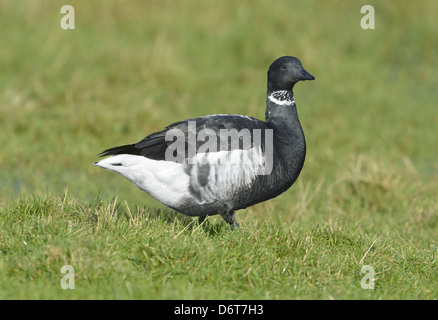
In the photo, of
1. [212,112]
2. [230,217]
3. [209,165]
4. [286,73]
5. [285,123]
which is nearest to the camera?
[209,165]

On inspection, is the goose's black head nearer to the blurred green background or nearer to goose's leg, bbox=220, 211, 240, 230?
goose's leg, bbox=220, 211, 240, 230

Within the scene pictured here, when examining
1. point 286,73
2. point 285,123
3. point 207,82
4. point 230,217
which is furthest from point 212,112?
point 230,217

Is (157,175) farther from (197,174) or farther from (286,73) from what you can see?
(286,73)

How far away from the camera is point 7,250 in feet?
14.8

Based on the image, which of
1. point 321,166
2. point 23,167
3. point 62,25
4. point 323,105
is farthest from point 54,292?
point 62,25

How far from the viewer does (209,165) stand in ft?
16.2

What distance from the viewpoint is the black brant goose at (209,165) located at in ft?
16.3

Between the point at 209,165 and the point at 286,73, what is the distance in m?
1.30

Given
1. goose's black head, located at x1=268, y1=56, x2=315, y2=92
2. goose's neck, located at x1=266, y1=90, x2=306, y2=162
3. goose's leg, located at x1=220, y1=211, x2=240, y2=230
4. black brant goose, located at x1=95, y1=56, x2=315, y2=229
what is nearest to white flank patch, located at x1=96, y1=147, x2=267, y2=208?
black brant goose, located at x1=95, y1=56, x2=315, y2=229

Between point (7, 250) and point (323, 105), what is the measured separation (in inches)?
265

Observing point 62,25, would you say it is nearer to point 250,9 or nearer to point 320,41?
point 250,9

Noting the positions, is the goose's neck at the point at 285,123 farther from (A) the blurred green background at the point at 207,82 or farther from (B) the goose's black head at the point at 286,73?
(A) the blurred green background at the point at 207,82

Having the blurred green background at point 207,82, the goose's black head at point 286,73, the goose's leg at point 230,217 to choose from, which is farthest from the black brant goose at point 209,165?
the blurred green background at point 207,82

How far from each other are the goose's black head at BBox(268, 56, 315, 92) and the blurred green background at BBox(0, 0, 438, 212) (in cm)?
198
